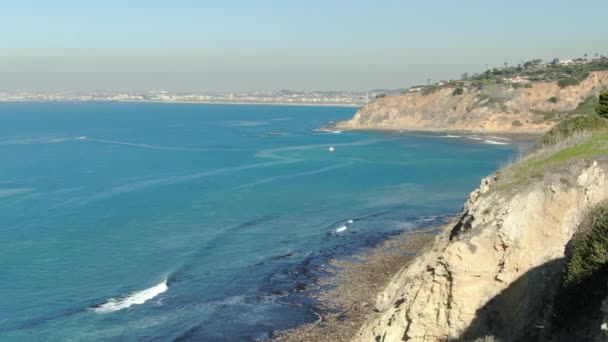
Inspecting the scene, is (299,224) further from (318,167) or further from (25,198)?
(318,167)

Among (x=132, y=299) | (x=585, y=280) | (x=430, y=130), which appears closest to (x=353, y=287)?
(x=132, y=299)

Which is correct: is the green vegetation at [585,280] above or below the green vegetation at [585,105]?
above

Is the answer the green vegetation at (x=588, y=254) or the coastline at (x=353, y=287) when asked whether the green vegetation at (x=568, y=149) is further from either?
the coastline at (x=353, y=287)

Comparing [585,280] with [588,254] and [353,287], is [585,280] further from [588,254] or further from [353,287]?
[353,287]

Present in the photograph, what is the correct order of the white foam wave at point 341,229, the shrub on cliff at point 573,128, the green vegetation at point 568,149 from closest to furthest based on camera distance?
1. the green vegetation at point 568,149
2. the shrub on cliff at point 573,128
3. the white foam wave at point 341,229

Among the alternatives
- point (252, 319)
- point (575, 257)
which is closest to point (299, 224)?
point (252, 319)

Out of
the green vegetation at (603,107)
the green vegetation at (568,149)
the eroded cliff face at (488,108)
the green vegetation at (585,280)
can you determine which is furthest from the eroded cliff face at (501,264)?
the eroded cliff face at (488,108)
